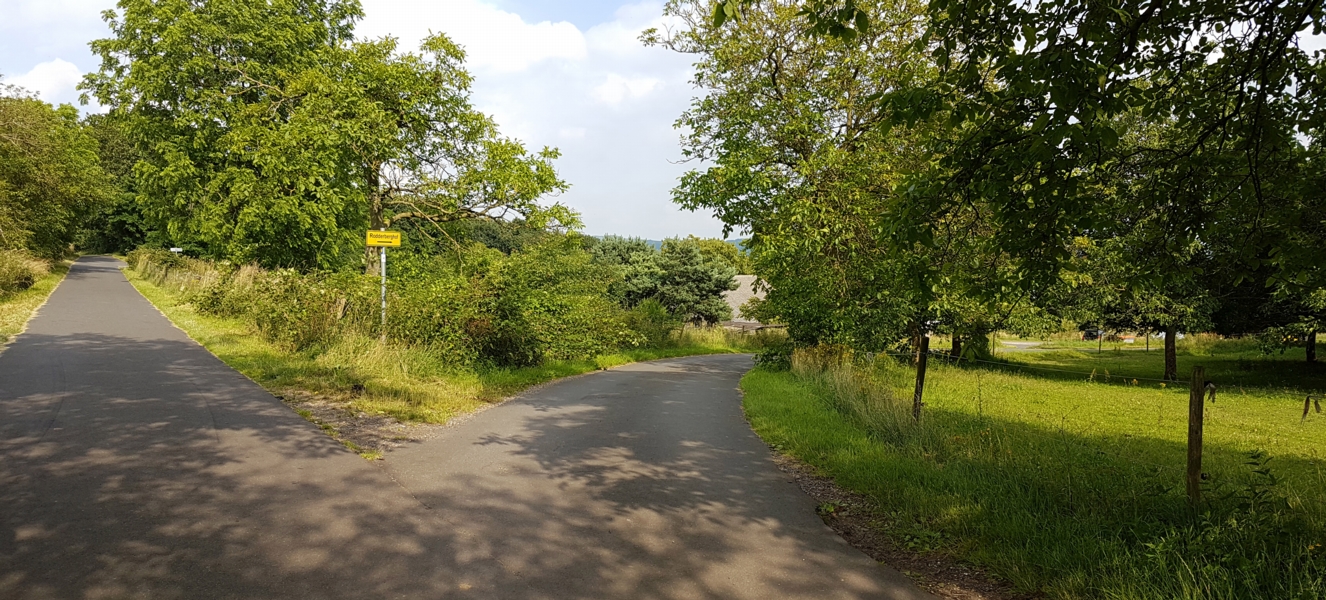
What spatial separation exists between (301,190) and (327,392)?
28.3 feet

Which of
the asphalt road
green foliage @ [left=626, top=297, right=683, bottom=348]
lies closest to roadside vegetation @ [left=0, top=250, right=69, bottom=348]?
the asphalt road

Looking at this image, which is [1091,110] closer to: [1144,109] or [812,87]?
[1144,109]

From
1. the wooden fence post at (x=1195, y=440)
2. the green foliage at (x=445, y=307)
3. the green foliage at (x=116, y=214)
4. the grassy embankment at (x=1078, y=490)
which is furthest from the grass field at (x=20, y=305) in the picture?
the green foliage at (x=116, y=214)

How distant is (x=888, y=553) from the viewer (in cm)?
479

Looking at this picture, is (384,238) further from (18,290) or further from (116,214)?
(116,214)

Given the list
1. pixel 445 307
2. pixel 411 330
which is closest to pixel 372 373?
pixel 411 330

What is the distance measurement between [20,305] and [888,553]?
23.2 metres

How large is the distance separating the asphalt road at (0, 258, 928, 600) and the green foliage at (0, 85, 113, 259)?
19402 millimetres

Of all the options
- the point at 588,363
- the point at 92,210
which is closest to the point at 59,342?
the point at 588,363

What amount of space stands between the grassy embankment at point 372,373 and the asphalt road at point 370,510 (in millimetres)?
911

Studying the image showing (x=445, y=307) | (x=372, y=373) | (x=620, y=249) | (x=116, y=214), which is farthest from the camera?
(x=116, y=214)

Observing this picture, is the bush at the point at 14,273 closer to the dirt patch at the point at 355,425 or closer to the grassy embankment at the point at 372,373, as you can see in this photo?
the grassy embankment at the point at 372,373

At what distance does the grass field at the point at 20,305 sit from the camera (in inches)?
539

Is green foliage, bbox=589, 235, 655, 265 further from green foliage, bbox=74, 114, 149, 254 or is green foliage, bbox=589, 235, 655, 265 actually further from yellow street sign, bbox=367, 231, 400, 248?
yellow street sign, bbox=367, 231, 400, 248
